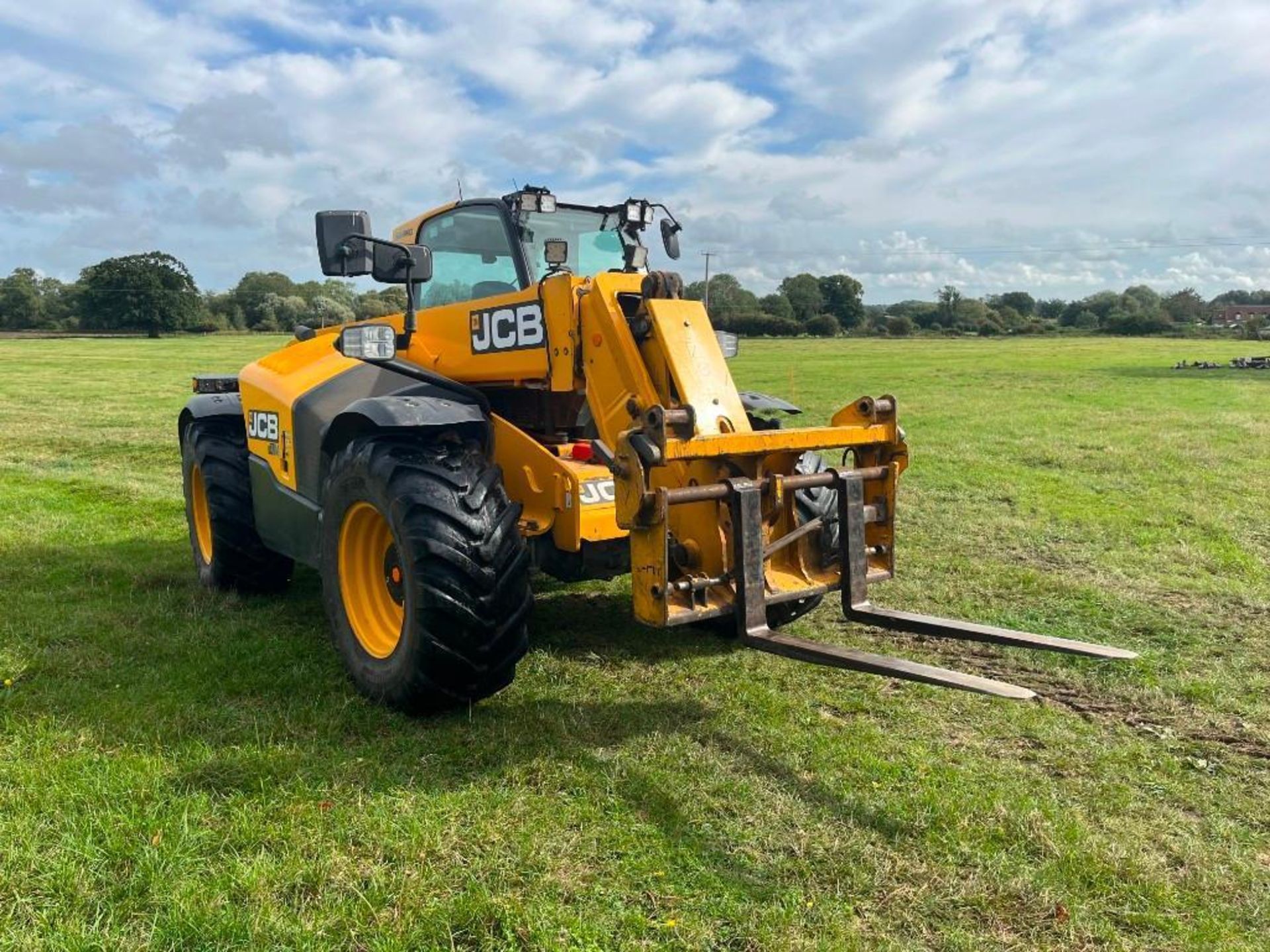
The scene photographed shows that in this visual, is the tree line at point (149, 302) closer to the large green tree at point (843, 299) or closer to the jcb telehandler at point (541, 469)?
the large green tree at point (843, 299)

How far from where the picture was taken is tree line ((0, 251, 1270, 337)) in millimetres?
53000

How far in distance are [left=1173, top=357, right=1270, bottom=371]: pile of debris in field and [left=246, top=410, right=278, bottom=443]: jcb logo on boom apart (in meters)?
27.6

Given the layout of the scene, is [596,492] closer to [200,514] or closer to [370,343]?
[370,343]

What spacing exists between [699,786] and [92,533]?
22.4ft

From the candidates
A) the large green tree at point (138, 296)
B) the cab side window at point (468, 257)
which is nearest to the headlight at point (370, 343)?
the cab side window at point (468, 257)

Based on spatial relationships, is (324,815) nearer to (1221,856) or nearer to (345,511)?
(345,511)

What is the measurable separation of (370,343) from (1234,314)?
70.6 meters

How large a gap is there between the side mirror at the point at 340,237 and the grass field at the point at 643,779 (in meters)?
2.07

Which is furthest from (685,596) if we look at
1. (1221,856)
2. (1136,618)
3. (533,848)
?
(1136,618)

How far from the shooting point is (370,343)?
517 centimetres

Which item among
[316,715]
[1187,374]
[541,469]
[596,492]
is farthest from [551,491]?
[1187,374]

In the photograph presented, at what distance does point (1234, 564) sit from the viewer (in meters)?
7.27

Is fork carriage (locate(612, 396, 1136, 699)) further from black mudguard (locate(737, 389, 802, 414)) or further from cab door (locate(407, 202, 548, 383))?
black mudguard (locate(737, 389, 802, 414))

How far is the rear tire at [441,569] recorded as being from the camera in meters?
4.08
